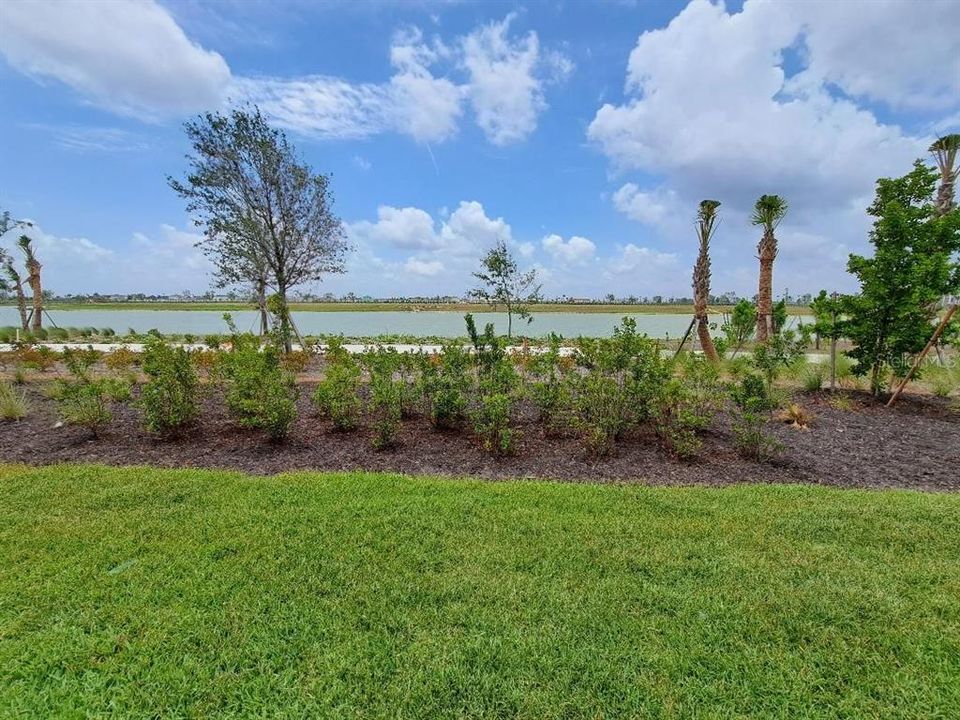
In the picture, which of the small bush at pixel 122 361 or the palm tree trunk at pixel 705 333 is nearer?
the small bush at pixel 122 361

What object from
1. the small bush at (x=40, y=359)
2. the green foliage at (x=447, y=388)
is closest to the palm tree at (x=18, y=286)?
the small bush at (x=40, y=359)

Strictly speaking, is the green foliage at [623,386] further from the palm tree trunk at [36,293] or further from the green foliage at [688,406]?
the palm tree trunk at [36,293]

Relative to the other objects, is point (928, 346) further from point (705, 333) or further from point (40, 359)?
point (40, 359)

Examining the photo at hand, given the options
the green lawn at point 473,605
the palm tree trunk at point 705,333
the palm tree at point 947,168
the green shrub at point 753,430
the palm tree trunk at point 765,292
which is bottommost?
the green lawn at point 473,605

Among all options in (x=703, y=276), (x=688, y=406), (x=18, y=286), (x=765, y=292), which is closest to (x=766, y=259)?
(x=765, y=292)

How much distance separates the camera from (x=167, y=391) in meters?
5.31

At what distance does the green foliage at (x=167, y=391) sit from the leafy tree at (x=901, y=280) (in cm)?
971

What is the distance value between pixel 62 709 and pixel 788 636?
3094 mm

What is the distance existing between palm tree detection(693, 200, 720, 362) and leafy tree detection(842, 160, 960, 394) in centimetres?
472

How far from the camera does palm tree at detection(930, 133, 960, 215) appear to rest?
501 inches

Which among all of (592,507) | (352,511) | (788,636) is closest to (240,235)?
(352,511)

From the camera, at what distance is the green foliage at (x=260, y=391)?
5.05 meters

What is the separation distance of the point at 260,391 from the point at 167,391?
104cm

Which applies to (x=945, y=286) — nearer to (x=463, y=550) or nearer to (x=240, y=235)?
(x=463, y=550)
